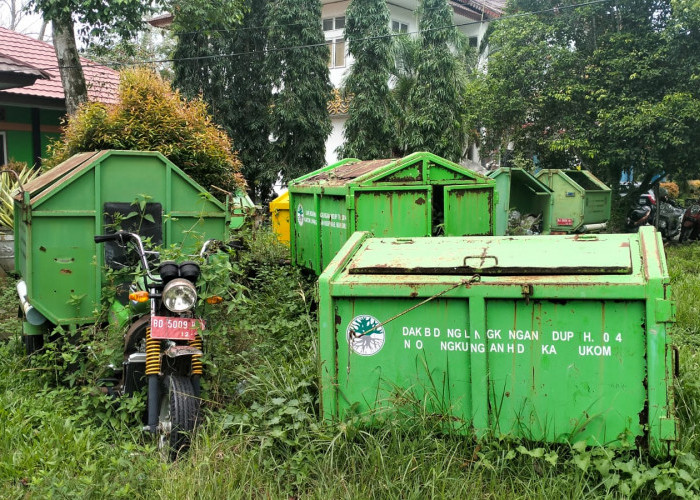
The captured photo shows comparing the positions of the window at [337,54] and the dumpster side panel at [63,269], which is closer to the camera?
the dumpster side panel at [63,269]

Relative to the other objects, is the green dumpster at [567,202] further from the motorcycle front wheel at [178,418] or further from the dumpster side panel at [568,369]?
the motorcycle front wheel at [178,418]

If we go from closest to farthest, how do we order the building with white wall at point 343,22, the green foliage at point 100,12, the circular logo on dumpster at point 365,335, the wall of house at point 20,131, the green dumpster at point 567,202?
the circular logo on dumpster at point 365,335, the green foliage at point 100,12, the green dumpster at point 567,202, the wall of house at point 20,131, the building with white wall at point 343,22

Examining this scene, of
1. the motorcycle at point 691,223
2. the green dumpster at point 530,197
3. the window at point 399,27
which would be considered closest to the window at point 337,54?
the window at point 399,27

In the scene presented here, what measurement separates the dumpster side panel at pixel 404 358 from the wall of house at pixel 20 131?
12772 millimetres

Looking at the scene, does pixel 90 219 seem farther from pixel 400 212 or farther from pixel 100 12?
pixel 100 12

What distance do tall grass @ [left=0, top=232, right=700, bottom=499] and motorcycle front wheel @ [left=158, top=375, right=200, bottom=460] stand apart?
77 mm

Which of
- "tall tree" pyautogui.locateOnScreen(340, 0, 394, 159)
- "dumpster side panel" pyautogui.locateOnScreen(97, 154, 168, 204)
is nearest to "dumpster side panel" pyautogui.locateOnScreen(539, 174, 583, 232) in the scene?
"tall tree" pyautogui.locateOnScreen(340, 0, 394, 159)

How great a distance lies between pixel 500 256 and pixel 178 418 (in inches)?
78.9

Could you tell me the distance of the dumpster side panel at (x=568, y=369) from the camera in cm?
340

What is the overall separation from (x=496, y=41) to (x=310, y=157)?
556cm

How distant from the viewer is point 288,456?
3.71 m

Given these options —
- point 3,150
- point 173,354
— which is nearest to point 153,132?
point 173,354

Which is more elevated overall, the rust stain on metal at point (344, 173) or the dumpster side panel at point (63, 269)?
the rust stain on metal at point (344, 173)

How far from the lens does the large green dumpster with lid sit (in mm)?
3383
